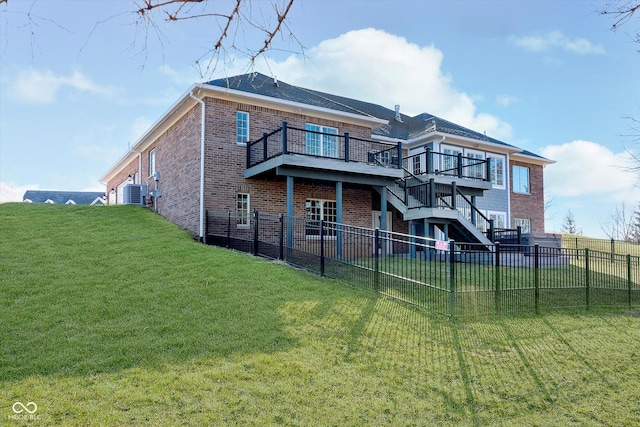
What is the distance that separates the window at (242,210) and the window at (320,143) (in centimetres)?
288

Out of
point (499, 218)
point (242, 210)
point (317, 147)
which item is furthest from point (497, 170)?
point (242, 210)

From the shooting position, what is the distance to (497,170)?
2380 centimetres

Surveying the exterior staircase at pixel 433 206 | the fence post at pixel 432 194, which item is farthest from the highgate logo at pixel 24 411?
the fence post at pixel 432 194

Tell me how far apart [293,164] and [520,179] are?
53.1 feet

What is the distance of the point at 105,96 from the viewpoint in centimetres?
772

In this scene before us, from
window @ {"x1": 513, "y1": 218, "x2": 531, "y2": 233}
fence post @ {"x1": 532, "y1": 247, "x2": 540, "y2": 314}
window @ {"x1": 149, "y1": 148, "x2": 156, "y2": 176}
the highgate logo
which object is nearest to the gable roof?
window @ {"x1": 513, "y1": 218, "x2": 531, "y2": 233}

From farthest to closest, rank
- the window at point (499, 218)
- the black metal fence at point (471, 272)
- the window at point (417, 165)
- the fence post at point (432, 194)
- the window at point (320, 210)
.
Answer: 1. the window at point (499, 218)
2. the window at point (417, 165)
3. the window at point (320, 210)
4. the fence post at point (432, 194)
5. the black metal fence at point (471, 272)

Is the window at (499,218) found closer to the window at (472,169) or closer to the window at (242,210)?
the window at (472,169)

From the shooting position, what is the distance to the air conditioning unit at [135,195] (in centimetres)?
2050

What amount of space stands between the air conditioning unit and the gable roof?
687 centimetres

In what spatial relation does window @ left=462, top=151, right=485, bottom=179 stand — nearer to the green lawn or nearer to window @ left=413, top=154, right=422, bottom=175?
window @ left=413, top=154, right=422, bottom=175

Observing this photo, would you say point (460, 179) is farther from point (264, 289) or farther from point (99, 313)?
point (99, 313)

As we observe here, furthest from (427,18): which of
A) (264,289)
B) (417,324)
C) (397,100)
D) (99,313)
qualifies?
(397,100)

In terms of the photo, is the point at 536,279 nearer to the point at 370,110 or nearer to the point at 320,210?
the point at 320,210
